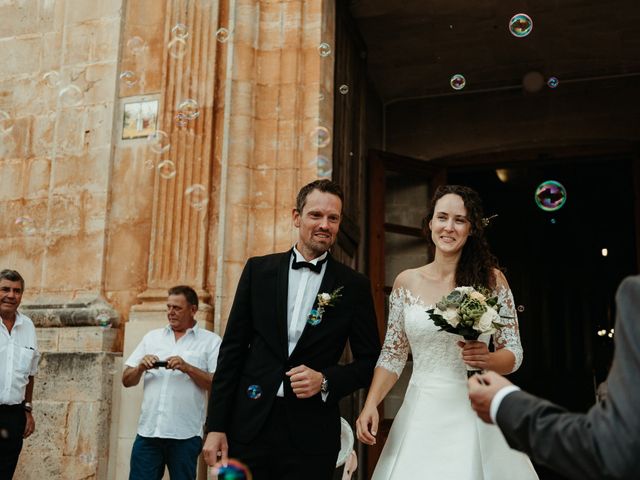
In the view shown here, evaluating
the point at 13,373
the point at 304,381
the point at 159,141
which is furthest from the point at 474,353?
the point at 159,141

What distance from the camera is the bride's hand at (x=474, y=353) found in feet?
11.3

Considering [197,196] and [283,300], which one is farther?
[197,196]

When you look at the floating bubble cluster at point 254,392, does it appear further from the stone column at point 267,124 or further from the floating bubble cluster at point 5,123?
the floating bubble cluster at point 5,123

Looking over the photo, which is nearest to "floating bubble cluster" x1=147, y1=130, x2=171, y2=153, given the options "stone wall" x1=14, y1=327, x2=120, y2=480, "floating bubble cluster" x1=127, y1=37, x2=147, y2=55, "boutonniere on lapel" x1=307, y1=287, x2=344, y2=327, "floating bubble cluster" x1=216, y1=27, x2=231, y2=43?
"floating bubble cluster" x1=127, y1=37, x2=147, y2=55

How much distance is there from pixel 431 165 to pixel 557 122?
1.92 metres

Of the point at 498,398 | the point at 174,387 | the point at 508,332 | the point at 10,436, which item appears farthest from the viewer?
the point at 174,387

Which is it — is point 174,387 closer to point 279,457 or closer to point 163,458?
point 163,458

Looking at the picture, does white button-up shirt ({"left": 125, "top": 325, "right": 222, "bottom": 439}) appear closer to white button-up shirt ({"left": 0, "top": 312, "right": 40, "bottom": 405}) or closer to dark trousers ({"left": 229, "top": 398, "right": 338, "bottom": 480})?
white button-up shirt ({"left": 0, "top": 312, "right": 40, "bottom": 405})

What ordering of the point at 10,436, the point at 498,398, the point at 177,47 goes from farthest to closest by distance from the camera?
the point at 177,47
the point at 10,436
the point at 498,398

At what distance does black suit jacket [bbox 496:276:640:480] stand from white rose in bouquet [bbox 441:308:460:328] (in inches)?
57.5

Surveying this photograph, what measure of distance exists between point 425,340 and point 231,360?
0.98 meters

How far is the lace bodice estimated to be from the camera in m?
3.84

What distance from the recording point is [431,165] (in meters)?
10.3

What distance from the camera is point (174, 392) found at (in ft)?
18.9
